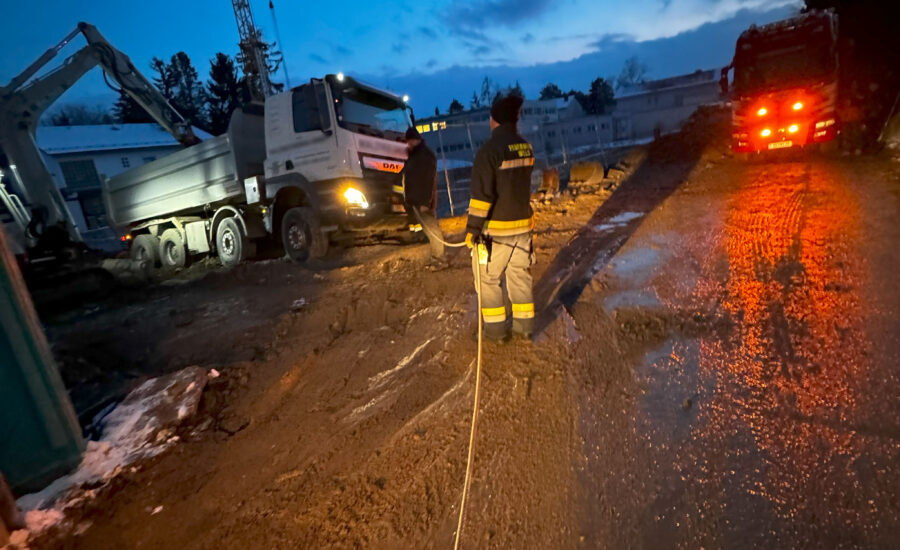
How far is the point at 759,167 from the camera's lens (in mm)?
9570

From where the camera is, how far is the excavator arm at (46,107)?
9453mm

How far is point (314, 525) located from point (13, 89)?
12.6 meters

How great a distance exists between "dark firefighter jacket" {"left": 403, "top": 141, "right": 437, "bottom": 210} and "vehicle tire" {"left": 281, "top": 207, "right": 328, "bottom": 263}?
1.98 m

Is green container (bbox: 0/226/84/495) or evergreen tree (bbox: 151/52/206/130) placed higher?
evergreen tree (bbox: 151/52/206/130)

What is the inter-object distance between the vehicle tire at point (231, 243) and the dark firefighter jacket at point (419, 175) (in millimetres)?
4090

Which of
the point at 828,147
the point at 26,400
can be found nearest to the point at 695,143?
the point at 828,147

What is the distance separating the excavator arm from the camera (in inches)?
372

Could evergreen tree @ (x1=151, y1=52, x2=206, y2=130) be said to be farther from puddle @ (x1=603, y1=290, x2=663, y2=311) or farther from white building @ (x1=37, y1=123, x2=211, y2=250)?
puddle @ (x1=603, y1=290, x2=663, y2=311)

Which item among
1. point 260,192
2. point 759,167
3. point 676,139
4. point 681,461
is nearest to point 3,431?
point 681,461

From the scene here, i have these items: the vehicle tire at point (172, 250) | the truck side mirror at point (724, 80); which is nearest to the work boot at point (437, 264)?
the vehicle tire at point (172, 250)

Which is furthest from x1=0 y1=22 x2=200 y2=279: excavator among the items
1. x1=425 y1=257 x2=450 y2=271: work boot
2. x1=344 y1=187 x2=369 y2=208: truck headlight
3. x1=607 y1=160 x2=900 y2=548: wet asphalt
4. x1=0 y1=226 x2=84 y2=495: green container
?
x1=607 y1=160 x2=900 y2=548: wet asphalt

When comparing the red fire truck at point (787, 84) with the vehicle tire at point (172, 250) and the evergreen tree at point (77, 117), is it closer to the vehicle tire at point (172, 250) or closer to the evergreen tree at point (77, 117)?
the vehicle tire at point (172, 250)

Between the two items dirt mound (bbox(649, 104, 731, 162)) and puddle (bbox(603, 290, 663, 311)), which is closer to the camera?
puddle (bbox(603, 290, 663, 311))

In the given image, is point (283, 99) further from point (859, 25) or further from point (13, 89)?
point (859, 25)
